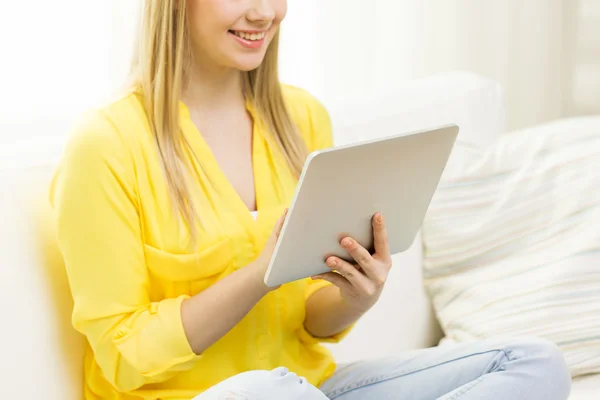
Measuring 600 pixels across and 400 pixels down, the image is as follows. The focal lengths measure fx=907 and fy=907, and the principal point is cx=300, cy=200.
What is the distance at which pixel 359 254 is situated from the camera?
116 cm

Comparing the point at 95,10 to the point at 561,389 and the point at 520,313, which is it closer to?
the point at 520,313

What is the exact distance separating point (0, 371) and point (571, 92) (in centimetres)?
254

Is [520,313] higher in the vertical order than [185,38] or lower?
lower

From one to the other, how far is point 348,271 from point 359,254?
0.03 meters

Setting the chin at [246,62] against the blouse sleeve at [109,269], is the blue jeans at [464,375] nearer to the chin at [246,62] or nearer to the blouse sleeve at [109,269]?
the blouse sleeve at [109,269]

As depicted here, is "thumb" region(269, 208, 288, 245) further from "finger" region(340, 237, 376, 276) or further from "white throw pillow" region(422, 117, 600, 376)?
"white throw pillow" region(422, 117, 600, 376)

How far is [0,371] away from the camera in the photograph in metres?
1.12

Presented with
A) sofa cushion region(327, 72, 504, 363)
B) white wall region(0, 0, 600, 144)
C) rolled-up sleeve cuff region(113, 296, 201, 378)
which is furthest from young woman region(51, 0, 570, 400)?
sofa cushion region(327, 72, 504, 363)

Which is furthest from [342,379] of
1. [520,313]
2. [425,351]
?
[520,313]

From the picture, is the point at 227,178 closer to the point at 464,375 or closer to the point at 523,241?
the point at 464,375

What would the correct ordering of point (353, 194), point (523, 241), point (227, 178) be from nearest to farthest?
point (353, 194) → point (227, 178) → point (523, 241)

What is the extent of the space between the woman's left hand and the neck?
1.09 feet

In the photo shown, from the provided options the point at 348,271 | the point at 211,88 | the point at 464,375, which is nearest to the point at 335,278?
the point at 348,271

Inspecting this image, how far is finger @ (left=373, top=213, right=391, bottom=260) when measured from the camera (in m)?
1.16
